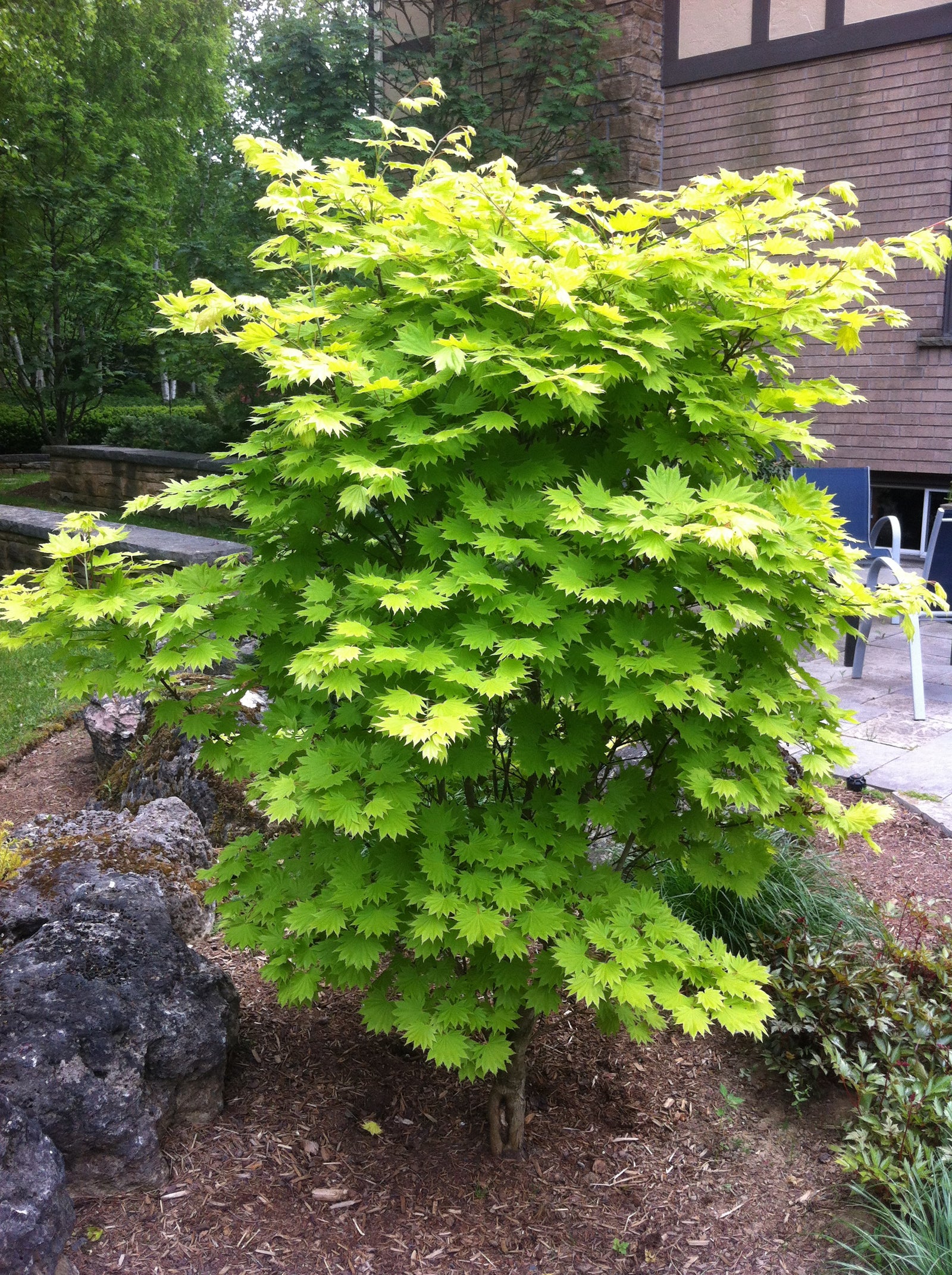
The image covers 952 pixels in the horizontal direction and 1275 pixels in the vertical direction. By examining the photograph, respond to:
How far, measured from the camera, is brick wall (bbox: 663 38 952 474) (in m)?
8.51

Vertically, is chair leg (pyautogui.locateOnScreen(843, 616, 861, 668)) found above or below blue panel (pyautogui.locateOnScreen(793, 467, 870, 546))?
below

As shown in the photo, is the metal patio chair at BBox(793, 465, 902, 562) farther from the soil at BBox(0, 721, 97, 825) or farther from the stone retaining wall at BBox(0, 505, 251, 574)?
the soil at BBox(0, 721, 97, 825)

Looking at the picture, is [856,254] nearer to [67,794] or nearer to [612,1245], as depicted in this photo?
[612,1245]

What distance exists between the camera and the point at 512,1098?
2773 mm

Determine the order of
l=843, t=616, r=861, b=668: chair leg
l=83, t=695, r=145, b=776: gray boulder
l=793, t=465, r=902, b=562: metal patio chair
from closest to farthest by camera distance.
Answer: l=83, t=695, r=145, b=776: gray boulder → l=843, t=616, r=861, b=668: chair leg → l=793, t=465, r=902, b=562: metal patio chair

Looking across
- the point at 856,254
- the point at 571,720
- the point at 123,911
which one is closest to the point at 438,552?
the point at 571,720

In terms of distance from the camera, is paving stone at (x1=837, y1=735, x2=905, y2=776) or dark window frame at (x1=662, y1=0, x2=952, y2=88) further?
dark window frame at (x1=662, y1=0, x2=952, y2=88)

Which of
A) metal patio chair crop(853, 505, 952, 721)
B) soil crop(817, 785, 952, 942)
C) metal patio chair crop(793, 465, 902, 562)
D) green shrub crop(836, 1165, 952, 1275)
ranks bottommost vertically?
green shrub crop(836, 1165, 952, 1275)

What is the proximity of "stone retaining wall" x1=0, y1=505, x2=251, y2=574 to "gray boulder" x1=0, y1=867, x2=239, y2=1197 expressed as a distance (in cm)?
331

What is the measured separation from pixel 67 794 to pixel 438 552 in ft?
12.4

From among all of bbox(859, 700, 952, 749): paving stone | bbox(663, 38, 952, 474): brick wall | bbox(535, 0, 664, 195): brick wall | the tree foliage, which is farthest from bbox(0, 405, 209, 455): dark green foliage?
the tree foliage

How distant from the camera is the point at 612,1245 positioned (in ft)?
8.25

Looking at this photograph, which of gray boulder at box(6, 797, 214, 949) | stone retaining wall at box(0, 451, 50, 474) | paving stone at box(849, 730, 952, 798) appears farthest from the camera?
stone retaining wall at box(0, 451, 50, 474)

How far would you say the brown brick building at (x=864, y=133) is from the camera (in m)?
8.50
